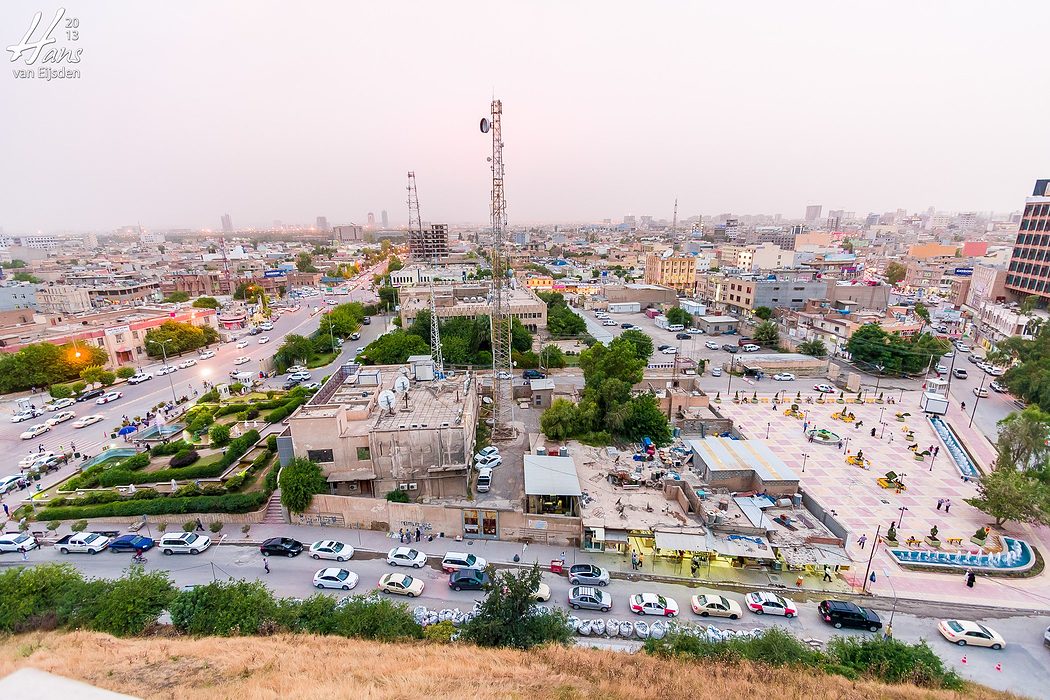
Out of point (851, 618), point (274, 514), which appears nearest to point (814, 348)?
point (851, 618)

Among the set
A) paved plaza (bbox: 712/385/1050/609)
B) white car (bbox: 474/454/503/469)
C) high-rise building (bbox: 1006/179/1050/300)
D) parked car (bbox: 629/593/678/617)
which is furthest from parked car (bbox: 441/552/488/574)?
high-rise building (bbox: 1006/179/1050/300)

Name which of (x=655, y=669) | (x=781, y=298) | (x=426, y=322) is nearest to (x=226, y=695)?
(x=655, y=669)

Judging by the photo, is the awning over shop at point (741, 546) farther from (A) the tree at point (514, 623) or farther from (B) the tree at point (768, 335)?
(B) the tree at point (768, 335)

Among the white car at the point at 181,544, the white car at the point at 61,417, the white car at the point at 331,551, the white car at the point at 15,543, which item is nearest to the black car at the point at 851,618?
the white car at the point at 331,551

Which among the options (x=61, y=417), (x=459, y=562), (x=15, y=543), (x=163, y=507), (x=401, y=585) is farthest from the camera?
(x=61, y=417)

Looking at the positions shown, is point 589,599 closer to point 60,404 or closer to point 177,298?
point 60,404

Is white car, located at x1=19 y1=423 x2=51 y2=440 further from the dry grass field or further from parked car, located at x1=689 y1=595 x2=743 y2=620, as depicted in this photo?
parked car, located at x1=689 y1=595 x2=743 y2=620
